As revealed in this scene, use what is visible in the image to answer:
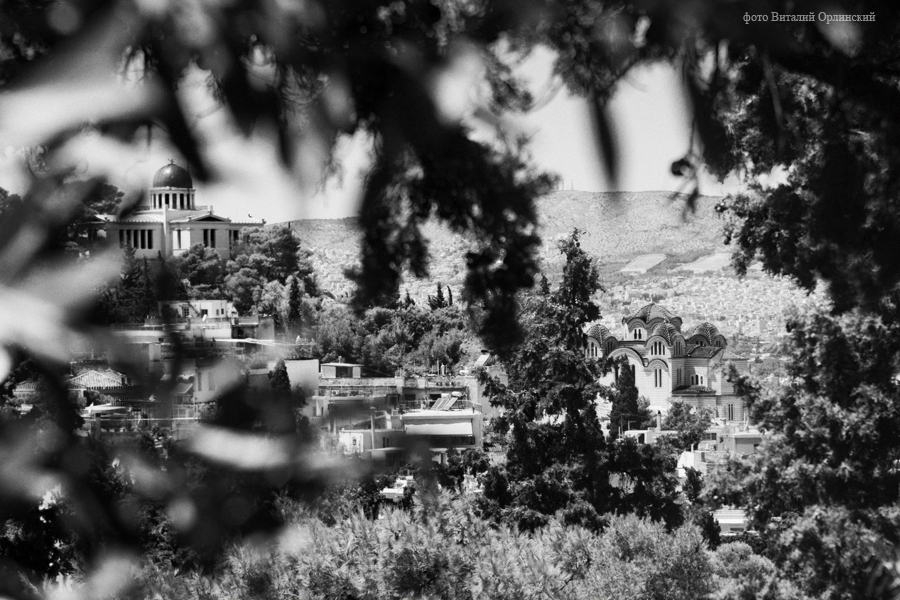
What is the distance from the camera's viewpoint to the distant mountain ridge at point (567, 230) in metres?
0.71

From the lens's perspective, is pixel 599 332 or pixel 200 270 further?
pixel 599 332

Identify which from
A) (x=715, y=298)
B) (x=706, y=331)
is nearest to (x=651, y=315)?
(x=706, y=331)

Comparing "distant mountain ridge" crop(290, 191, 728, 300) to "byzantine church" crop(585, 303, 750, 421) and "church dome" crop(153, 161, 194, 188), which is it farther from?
"byzantine church" crop(585, 303, 750, 421)

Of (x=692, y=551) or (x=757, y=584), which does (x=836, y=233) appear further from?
(x=692, y=551)

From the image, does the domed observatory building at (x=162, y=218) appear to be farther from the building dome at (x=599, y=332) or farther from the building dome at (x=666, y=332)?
the building dome at (x=666, y=332)

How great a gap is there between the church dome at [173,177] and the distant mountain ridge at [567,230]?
0.08m

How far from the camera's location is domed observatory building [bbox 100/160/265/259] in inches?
30.0

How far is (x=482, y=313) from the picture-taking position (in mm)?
919

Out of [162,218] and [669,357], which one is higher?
[162,218]

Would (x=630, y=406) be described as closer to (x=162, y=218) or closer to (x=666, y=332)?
(x=666, y=332)

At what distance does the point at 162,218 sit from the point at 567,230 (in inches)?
11.8

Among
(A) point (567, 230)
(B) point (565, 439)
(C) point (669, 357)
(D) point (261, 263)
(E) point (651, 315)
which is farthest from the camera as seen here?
(E) point (651, 315)

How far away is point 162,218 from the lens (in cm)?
77

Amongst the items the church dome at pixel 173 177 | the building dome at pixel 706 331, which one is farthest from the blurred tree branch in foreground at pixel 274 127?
the building dome at pixel 706 331
